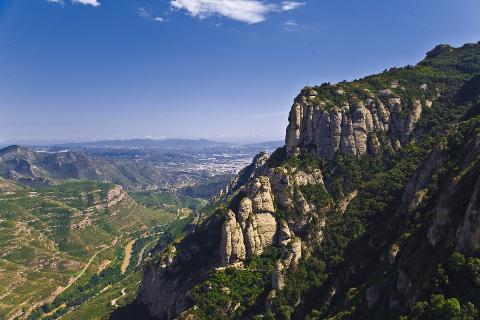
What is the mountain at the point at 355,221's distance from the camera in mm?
69250

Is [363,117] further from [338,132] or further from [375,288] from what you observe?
[375,288]

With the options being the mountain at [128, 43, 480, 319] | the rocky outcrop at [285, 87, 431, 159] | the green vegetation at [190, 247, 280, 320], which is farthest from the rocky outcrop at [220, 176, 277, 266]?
the rocky outcrop at [285, 87, 431, 159]

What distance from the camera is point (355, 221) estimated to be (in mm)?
121125

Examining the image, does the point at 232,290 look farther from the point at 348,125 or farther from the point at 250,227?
the point at 348,125

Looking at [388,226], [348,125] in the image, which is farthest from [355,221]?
[348,125]

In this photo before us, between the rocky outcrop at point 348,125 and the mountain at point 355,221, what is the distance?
389 millimetres

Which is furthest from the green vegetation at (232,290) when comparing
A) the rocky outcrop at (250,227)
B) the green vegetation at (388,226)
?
the rocky outcrop at (250,227)

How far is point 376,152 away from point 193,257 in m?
72.6

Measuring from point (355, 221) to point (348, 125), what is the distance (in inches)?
1638

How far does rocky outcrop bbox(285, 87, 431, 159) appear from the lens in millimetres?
150125

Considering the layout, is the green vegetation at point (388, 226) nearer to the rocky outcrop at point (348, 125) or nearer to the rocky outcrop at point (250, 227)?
the rocky outcrop at point (348, 125)

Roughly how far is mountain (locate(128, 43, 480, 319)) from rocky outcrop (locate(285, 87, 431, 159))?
39 cm

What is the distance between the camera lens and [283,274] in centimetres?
11250

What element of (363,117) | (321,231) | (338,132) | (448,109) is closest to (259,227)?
(321,231)
